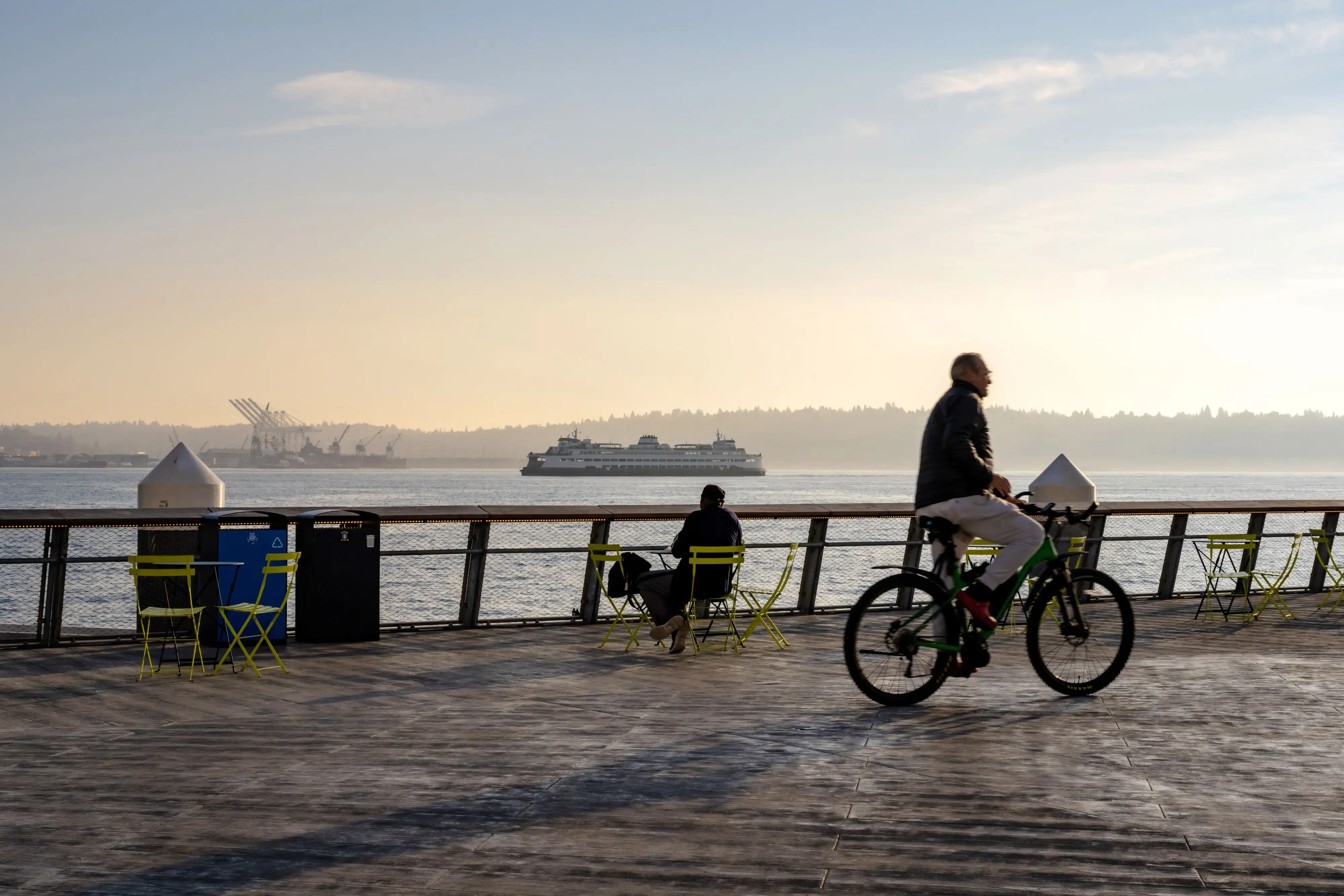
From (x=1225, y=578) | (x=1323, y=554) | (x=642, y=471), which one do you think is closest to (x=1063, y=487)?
(x=1323, y=554)

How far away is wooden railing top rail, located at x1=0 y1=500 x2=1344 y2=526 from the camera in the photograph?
998cm

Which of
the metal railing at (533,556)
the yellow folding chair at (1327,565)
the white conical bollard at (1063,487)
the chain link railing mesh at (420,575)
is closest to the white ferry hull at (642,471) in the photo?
the metal railing at (533,556)

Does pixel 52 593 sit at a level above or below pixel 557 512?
below

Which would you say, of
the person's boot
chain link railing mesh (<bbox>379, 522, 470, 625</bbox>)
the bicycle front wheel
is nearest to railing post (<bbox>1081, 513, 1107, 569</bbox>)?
the bicycle front wheel

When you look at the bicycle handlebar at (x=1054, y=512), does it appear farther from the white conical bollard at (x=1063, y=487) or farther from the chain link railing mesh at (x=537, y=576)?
the chain link railing mesh at (x=537, y=576)

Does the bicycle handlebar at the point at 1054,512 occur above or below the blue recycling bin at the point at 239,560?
above

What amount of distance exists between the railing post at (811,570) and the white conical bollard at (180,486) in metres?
5.88

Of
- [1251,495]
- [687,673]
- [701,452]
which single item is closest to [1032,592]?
[687,673]

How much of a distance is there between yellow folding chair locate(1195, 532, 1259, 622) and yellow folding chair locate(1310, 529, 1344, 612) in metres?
0.63

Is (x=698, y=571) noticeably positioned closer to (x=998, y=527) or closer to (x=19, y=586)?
(x=998, y=527)

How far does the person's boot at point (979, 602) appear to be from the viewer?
6.97 metres

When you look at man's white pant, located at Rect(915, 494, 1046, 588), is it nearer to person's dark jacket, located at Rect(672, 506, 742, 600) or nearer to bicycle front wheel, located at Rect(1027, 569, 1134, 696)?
bicycle front wheel, located at Rect(1027, 569, 1134, 696)

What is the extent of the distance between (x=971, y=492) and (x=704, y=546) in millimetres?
2966

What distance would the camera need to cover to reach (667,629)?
9516mm
